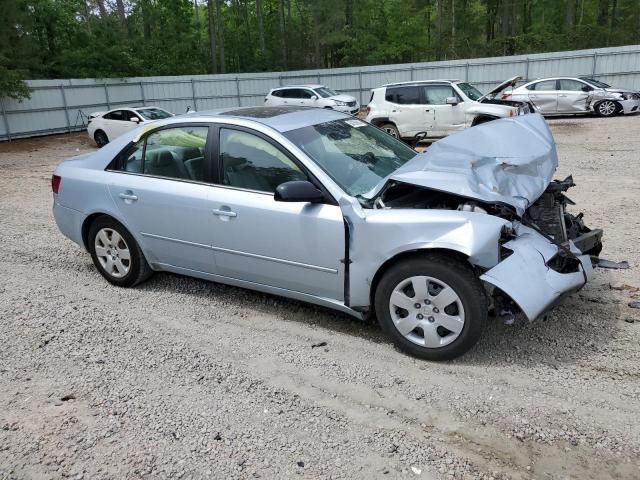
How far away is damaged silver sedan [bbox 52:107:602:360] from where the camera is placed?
332 centimetres

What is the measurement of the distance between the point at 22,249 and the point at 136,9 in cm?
3685

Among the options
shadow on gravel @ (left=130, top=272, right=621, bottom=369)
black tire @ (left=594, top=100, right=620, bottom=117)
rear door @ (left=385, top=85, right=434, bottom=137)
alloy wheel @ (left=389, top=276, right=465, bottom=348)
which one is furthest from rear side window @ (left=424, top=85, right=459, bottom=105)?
alloy wheel @ (left=389, top=276, right=465, bottom=348)

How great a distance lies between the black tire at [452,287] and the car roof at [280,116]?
1.47 meters

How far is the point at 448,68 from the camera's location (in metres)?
26.5

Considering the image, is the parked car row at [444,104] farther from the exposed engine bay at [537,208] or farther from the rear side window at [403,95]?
the exposed engine bay at [537,208]

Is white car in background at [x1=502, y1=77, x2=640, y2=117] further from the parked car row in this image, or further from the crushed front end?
the crushed front end

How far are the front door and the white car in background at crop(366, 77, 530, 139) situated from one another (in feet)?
31.3

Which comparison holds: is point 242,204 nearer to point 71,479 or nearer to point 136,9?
point 71,479

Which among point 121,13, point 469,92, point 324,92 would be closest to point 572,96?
point 469,92

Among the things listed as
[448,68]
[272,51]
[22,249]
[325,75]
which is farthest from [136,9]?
[22,249]

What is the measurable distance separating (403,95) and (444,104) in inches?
46.4

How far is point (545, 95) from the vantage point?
18.4 m

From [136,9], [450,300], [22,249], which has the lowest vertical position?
[22,249]

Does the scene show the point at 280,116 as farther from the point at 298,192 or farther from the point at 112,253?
the point at 112,253
